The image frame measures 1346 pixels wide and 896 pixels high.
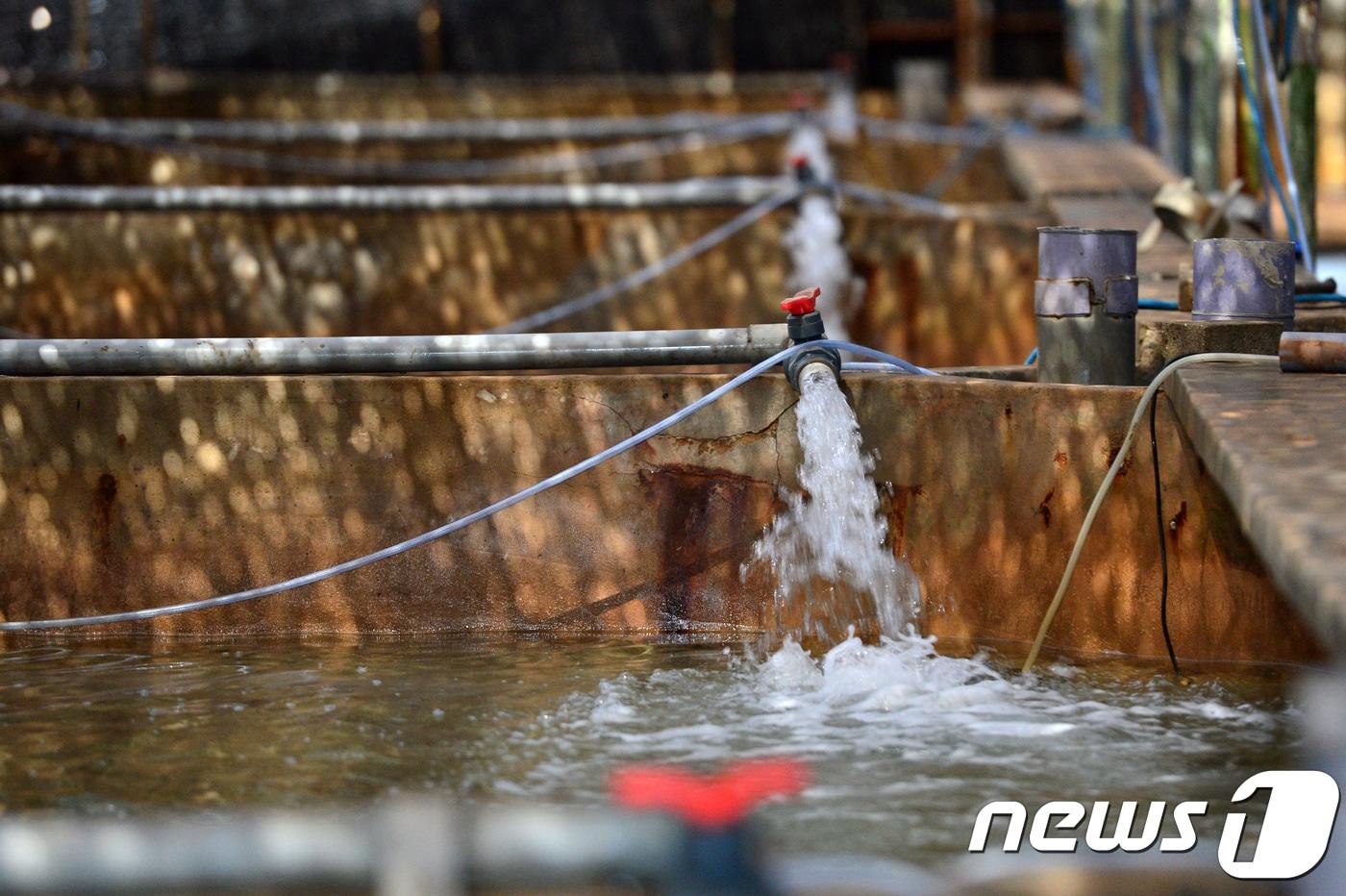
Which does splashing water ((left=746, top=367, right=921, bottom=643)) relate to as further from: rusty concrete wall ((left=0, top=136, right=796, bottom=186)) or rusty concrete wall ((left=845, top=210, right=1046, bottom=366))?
rusty concrete wall ((left=0, top=136, right=796, bottom=186))

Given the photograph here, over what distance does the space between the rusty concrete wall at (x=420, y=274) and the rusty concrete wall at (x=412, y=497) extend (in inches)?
114

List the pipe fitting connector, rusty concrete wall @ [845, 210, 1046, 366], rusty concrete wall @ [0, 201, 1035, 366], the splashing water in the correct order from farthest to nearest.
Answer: rusty concrete wall @ [0, 201, 1035, 366] < rusty concrete wall @ [845, 210, 1046, 366] < the splashing water < the pipe fitting connector

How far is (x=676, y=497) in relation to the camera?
421 centimetres

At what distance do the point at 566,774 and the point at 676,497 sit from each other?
3.83 ft

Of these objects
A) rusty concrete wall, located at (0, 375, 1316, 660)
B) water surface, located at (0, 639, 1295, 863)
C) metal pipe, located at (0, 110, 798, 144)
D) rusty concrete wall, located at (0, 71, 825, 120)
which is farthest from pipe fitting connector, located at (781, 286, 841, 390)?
rusty concrete wall, located at (0, 71, 825, 120)

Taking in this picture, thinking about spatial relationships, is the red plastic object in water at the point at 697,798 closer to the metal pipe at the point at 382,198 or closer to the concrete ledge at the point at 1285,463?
the concrete ledge at the point at 1285,463

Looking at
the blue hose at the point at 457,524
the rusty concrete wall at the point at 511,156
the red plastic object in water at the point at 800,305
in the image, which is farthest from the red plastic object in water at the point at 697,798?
the rusty concrete wall at the point at 511,156

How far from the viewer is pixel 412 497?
4.23 m

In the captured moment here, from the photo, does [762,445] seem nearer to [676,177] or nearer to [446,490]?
[446,490]

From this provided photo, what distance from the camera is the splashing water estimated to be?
13.2 feet

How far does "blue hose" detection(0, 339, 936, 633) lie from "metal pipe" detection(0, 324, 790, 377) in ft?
0.26

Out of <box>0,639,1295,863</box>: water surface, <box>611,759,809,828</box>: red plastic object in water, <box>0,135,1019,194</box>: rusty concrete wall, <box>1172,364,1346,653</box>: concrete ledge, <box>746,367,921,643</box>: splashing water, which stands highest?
<box>0,135,1019,194</box>: rusty concrete wall

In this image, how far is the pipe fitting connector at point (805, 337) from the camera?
3920 mm

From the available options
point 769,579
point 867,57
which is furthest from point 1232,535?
point 867,57
